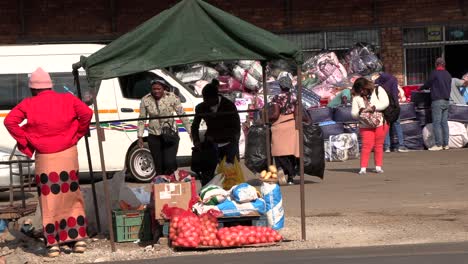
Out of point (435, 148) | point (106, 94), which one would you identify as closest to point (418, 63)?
point (435, 148)

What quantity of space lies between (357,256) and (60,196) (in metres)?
3.04

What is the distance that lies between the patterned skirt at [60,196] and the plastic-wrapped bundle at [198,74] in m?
11.2

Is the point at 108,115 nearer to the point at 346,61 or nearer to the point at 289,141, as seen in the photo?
the point at 289,141

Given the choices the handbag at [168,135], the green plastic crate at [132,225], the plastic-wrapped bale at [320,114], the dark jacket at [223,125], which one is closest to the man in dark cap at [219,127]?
the dark jacket at [223,125]

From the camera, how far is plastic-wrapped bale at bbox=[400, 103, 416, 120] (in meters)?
21.4

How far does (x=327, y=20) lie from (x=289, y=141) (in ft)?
26.8

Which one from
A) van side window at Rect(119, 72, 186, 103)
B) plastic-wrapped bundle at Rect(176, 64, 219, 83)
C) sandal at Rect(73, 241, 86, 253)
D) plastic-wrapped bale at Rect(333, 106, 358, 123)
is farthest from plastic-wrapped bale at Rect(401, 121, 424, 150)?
sandal at Rect(73, 241, 86, 253)

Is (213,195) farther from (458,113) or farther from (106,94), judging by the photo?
(458,113)

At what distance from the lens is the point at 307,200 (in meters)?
15.0

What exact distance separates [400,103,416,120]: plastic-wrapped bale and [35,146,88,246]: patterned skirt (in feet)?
37.0

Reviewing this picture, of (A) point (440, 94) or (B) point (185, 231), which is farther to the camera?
(A) point (440, 94)

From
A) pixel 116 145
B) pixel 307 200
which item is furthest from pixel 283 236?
pixel 116 145

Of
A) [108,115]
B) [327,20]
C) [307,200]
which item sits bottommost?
[307,200]

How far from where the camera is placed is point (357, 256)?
34.1ft
